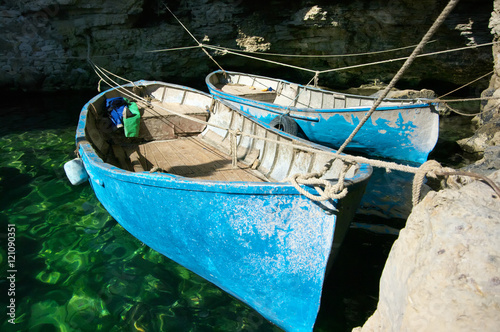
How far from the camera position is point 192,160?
5.83 metres

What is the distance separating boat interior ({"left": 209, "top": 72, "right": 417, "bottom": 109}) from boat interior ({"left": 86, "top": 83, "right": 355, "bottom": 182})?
8.17 feet

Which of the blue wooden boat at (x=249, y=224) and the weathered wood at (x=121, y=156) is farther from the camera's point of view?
the weathered wood at (x=121, y=156)

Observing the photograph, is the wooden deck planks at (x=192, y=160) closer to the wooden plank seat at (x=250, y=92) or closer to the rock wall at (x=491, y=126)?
the wooden plank seat at (x=250, y=92)

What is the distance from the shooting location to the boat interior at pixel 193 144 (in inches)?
201

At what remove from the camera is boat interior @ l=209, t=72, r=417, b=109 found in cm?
875

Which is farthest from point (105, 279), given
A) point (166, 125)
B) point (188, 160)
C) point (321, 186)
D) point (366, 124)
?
point (366, 124)

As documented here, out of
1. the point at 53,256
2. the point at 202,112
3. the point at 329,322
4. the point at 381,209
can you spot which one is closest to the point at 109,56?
the point at 202,112

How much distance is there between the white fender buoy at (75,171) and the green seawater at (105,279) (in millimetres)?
717

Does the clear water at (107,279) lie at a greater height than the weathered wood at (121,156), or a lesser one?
lesser

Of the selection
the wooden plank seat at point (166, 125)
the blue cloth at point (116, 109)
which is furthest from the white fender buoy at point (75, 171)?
the wooden plank seat at point (166, 125)

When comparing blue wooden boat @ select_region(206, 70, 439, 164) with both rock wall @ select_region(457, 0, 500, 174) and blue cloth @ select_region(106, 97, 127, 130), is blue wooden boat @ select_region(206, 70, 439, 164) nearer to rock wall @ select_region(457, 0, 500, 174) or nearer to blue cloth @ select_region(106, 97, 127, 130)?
rock wall @ select_region(457, 0, 500, 174)

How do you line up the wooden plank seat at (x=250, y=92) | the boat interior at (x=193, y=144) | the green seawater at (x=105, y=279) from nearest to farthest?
the green seawater at (x=105, y=279) → the boat interior at (x=193, y=144) → the wooden plank seat at (x=250, y=92)

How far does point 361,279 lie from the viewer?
164 inches

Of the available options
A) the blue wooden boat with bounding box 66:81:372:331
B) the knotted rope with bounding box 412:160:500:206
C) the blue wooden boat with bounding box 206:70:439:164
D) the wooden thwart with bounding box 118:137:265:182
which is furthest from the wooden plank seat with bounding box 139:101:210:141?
the knotted rope with bounding box 412:160:500:206
